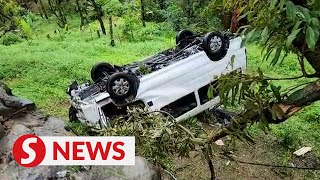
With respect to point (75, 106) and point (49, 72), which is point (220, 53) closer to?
point (75, 106)

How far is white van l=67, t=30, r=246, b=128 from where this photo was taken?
6.64 metres

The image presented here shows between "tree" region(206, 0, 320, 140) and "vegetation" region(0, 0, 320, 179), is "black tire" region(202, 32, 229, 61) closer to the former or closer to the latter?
"vegetation" region(0, 0, 320, 179)

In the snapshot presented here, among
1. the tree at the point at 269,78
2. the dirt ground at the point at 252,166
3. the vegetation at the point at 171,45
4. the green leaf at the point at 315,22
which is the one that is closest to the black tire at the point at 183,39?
the vegetation at the point at 171,45

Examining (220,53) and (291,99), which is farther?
(220,53)

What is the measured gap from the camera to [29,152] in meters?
3.93

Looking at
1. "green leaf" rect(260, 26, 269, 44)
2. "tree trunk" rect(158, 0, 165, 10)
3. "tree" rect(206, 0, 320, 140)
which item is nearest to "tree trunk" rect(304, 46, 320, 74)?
"tree" rect(206, 0, 320, 140)

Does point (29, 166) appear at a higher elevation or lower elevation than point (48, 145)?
lower

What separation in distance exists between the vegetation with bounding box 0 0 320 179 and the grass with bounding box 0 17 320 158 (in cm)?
2

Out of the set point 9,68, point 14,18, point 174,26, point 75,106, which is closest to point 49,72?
point 9,68

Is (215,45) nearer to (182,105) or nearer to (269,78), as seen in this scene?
(182,105)

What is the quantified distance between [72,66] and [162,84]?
4787 mm

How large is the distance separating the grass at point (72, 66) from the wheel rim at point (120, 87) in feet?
7.93

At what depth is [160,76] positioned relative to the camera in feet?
23.3

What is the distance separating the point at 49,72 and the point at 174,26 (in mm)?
6687
